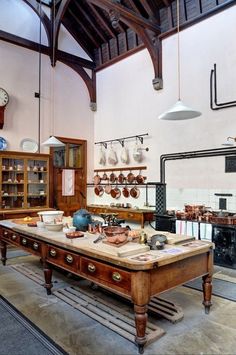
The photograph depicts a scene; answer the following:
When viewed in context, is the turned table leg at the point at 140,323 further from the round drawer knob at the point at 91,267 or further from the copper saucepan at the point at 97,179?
the copper saucepan at the point at 97,179

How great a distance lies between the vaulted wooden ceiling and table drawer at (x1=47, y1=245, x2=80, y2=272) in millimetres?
3799

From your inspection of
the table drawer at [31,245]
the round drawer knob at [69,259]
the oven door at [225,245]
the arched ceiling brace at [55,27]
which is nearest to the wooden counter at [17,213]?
the table drawer at [31,245]

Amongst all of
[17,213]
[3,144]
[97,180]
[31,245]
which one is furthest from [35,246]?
[97,180]

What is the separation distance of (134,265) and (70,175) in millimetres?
5174

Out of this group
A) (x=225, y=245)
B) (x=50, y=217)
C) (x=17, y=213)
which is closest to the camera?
(x=50, y=217)

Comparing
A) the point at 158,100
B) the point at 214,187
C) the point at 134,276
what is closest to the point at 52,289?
the point at 134,276

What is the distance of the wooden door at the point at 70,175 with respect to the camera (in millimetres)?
6703

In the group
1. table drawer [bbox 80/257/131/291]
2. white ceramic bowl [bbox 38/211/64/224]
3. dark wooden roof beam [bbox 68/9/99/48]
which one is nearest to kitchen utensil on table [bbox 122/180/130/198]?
white ceramic bowl [bbox 38/211/64/224]

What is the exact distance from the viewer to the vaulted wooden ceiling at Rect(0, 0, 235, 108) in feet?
16.5

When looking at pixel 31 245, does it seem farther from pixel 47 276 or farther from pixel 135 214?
pixel 135 214

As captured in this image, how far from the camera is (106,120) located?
23.2ft

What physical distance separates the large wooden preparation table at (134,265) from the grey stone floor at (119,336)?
181 mm

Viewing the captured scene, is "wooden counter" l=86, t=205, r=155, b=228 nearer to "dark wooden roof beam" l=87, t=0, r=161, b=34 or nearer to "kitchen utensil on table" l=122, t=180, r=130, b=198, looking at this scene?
"kitchen utensil on table" l=122, t=180, r=130, b=198

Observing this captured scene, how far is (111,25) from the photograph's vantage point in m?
6.37
